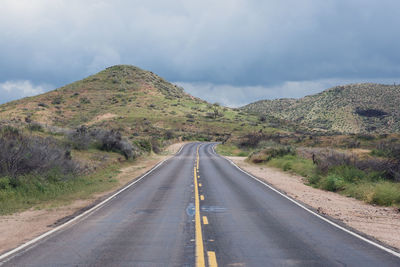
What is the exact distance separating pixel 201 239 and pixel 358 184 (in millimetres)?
12058

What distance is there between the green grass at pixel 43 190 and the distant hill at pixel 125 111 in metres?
58.7

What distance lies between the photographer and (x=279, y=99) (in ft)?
550

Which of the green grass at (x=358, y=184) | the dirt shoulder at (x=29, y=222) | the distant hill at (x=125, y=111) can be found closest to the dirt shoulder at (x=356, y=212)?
the green grass at (x=358, y=184)

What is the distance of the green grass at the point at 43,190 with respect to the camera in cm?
1376

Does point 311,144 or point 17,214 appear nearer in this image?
point 17,214

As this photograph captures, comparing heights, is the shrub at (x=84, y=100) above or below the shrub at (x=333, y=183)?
above

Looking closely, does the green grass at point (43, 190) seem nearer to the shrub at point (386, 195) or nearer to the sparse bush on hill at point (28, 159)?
the sparse bush on hill at point (28, 159)

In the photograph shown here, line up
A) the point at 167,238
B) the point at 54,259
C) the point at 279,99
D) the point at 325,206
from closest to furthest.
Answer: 1. the point at 54,259
2. the point at 167,238
3. the point at 325,206
4. the point at 279,99

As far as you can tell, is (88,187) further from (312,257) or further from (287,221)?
(312,257)

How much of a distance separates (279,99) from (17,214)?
536 feet

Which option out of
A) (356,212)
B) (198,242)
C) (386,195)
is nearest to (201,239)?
(198,242)

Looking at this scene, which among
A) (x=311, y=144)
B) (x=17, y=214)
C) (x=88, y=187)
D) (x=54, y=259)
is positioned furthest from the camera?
(x=311, y=144)

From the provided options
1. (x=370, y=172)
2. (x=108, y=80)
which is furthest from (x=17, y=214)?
→ (x=108, y=80)

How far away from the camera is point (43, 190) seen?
52.1 ft
